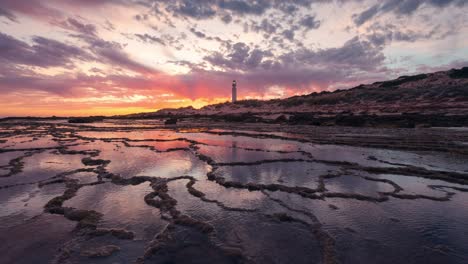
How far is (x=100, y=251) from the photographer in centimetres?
551

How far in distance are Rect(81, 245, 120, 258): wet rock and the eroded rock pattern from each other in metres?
0.02

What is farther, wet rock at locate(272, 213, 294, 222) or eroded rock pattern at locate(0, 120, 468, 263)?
wet rock at locate(272, 213, 294, 222)

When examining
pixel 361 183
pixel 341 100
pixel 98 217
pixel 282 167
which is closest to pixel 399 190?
pixel 361 183

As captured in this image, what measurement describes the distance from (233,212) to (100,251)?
3.77m

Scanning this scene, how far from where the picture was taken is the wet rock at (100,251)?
17.6ft

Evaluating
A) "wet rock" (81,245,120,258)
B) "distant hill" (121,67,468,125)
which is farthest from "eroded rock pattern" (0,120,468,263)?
"distant hill" (121,67,468,125)

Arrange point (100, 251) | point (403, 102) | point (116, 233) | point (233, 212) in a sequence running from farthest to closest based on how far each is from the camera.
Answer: point (403, 102), point (233, 212), point (116, 233), point (100, 251)

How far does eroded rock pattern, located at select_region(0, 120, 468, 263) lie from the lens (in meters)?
5.54

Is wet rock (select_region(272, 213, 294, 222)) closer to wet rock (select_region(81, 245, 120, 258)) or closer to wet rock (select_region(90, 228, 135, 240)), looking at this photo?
wet rock (select_region(90, 228, 135, 240))

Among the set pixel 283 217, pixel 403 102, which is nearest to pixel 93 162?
pixel 283 217

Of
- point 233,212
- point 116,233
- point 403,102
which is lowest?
point 233,212

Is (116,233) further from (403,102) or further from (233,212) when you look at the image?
(403,102)

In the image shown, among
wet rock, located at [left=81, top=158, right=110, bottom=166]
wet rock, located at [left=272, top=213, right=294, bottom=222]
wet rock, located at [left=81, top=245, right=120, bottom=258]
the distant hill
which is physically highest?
the distant hill

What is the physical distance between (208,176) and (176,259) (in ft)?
21.6
